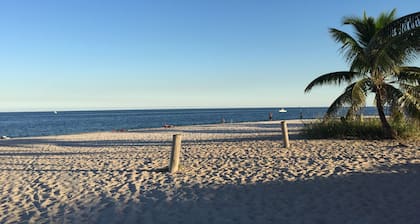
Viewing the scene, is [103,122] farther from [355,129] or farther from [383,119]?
[383,119]

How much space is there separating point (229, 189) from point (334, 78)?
8110mm

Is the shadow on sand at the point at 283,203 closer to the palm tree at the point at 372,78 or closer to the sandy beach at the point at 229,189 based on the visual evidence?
the sandy beach at the point at 229,189

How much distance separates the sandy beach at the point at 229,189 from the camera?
457cm

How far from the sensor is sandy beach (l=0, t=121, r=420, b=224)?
457 centimetres

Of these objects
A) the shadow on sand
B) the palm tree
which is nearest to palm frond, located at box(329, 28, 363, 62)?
the palm tree

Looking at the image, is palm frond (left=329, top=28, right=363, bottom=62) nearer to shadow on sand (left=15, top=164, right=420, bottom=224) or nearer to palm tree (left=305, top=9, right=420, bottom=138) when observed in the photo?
palm tree (left=305, top=9, right=420, bottom=138)

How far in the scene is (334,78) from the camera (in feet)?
39.2

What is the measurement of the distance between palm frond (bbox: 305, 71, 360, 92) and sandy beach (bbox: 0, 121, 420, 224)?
3.27 m

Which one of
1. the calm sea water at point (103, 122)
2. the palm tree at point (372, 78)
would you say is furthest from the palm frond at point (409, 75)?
the calm sea water at point (103, 122)

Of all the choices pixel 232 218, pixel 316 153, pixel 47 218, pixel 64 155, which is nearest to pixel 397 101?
pixel 316 153

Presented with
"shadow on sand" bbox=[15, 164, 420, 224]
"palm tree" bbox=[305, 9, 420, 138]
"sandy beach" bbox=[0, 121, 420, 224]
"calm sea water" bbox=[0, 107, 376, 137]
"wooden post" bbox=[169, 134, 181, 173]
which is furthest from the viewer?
"calm sea water" bbox=[0, 107, 376, 137]

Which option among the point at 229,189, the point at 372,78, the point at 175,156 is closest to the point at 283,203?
the point at 229,189

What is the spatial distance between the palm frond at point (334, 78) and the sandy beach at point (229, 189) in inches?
129

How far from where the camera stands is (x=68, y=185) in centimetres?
679
